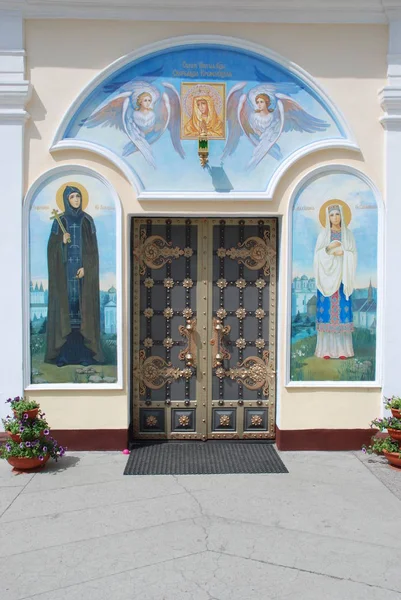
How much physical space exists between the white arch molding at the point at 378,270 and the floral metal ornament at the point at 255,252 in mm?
334

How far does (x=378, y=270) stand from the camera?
7.12m

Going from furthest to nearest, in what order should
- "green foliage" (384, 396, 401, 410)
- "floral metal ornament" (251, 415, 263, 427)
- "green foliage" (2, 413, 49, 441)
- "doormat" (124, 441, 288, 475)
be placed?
"floral metal ornament" (251, 415, 263, 427) → "green foliage" (384, 396, 401, 410) → "doormat" (124, 441, 288, 475) → "green foliage" (2, 413, 49, 441)

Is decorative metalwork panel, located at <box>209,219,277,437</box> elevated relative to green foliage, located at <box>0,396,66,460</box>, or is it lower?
elevated

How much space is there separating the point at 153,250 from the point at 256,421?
230cm

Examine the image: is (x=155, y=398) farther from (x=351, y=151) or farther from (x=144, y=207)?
(x=351, y=151)

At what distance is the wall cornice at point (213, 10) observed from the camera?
675cm

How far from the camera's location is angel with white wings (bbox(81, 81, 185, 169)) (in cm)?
691

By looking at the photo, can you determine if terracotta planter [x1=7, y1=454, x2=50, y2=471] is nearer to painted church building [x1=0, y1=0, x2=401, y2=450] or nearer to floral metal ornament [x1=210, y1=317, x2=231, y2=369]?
painted church building [x1=0, y1=0, x2=401, y2=450]

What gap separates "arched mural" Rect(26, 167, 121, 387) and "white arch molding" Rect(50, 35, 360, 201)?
10.8 inches

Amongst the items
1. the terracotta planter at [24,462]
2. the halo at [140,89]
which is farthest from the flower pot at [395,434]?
the halo at [140,89]

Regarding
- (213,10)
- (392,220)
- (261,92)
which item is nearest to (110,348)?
(261,92)

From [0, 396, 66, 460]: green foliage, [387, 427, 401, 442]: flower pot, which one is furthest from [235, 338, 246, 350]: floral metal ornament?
[0, 396, 66, 460]: green foliage

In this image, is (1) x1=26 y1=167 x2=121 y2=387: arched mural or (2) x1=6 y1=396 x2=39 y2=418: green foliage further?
(1) x1=26 y1=167 x2=121 y2=387: arched mural

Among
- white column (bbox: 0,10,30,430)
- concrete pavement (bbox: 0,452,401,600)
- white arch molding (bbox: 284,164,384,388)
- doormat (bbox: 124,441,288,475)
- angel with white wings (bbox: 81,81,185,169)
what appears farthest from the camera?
white arch molding (bbox: 284,164,384,388)
